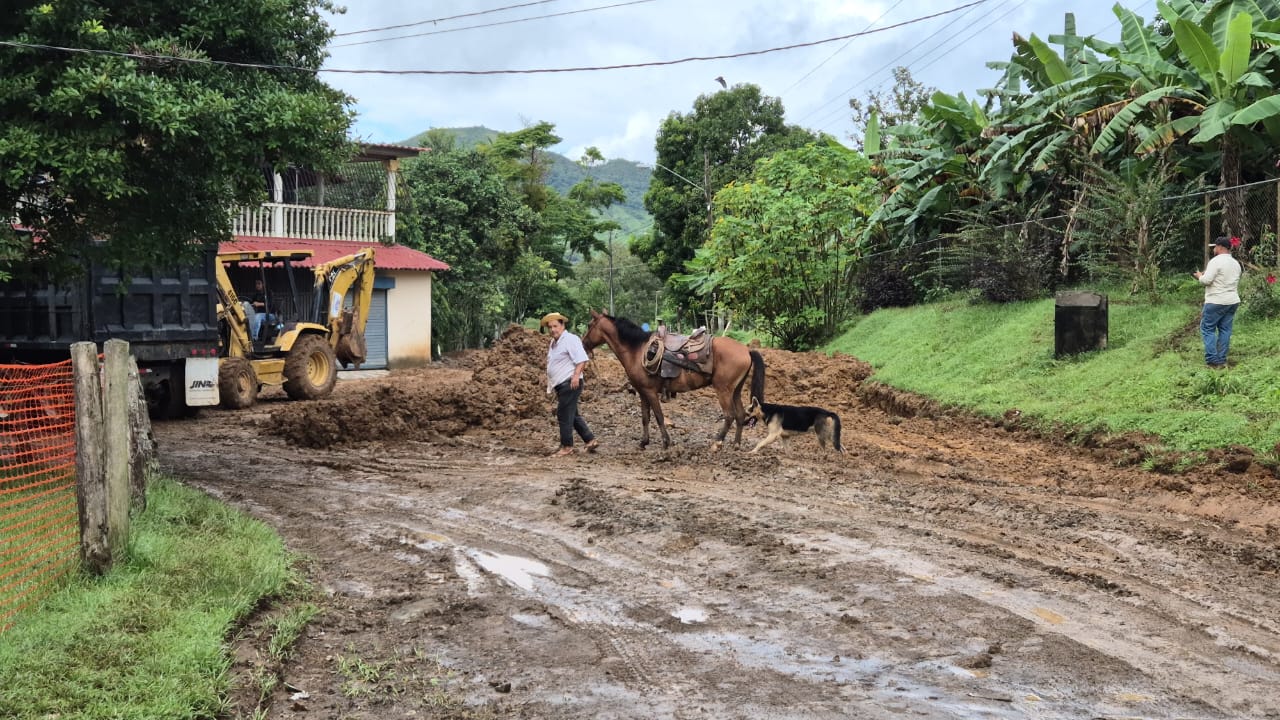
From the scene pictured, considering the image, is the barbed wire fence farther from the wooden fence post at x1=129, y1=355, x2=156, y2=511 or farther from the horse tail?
the wooden fence post at x1=129, y1=355, x2=156, y2=511

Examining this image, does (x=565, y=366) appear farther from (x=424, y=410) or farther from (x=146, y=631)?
(x=146, y=631)

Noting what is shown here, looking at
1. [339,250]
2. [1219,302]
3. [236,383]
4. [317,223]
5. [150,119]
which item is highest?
[317,223]

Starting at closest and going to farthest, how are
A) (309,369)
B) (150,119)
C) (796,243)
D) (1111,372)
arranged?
1. (150,119)
2. (1111,372)
3. (309,369)
4. (796,243)

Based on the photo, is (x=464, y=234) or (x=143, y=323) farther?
(x=464, y=234)

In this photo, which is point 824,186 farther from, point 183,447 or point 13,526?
point 13,526

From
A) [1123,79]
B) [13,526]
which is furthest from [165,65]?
[1123,79]

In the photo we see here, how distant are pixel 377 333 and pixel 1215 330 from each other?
74.2ft

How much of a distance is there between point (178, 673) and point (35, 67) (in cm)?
653

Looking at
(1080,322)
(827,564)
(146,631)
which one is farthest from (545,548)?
(1080,322)

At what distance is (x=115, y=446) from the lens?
21.7ft

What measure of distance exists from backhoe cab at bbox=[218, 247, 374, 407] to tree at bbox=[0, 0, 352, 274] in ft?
25.3

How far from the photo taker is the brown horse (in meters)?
12.9

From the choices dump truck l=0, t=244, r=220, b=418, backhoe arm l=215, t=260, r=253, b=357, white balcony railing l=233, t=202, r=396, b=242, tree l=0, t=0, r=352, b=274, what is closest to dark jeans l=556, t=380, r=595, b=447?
tree l=0, t=0, r=352, b=274

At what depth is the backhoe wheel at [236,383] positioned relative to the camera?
17938 millimetres
